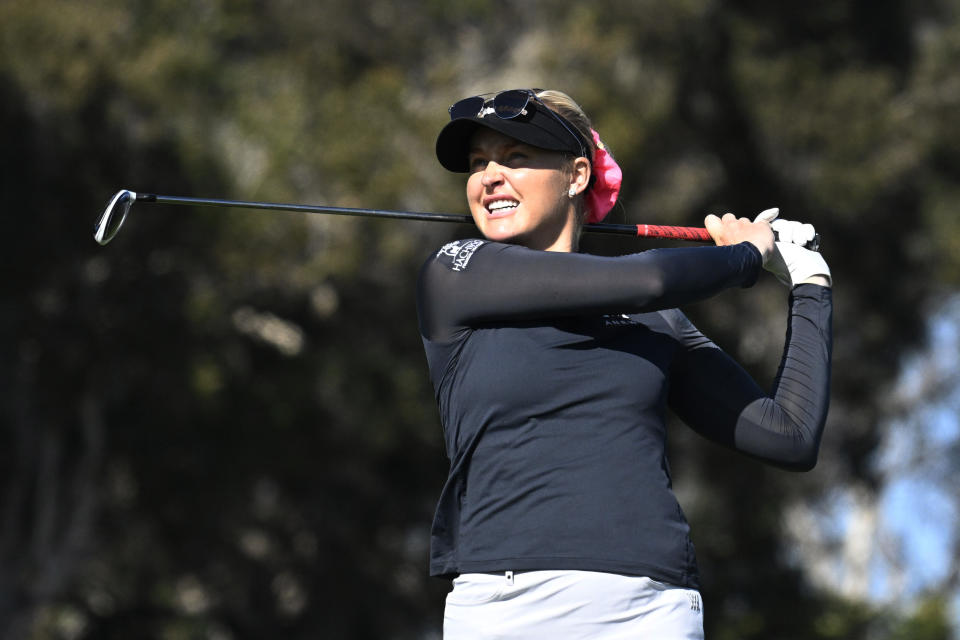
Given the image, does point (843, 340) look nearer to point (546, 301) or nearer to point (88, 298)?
point (88, 298)

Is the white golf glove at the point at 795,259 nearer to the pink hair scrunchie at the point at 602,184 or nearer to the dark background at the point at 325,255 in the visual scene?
the pink hair scrunchie at the point at 602,184

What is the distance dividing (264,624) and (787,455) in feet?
49.3

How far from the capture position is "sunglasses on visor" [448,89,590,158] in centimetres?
283

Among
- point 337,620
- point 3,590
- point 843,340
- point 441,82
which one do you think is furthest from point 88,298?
point 843,340

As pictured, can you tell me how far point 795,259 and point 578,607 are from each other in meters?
0.86

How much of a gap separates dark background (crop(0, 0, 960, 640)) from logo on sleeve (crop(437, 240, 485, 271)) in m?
9.47

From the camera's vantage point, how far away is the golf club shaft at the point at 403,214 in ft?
9.71

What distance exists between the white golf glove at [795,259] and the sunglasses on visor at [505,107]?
44 cm

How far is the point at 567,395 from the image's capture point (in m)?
2.54

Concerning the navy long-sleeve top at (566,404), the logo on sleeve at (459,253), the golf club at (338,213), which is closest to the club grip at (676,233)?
the golf club at (338,213)

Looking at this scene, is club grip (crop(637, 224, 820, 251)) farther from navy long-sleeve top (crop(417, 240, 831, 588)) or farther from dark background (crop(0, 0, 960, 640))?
dark background (crop(0, 0, 960, 640))

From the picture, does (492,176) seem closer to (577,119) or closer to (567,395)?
(577,119)

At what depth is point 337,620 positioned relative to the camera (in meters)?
17.0

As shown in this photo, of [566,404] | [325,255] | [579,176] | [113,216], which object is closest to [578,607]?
[566,404]
